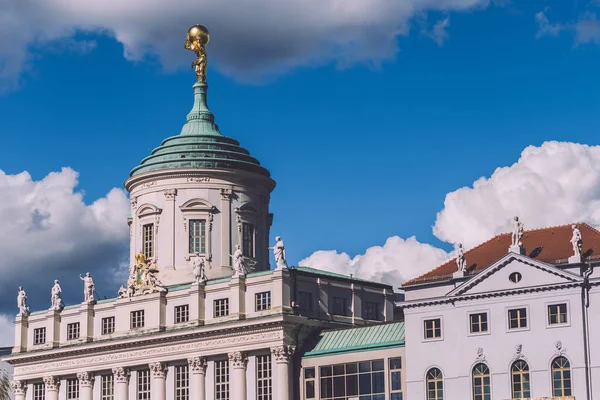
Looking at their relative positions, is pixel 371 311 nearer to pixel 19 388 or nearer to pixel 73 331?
pixel 73 331

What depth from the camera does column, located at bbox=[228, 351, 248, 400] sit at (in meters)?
105

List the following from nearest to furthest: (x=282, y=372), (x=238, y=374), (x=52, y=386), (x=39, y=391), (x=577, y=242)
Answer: (x=577, y=242)
(x=282, y=372)
(x=238, y=374)
(x=52, y=386)
(x=39, y=391)

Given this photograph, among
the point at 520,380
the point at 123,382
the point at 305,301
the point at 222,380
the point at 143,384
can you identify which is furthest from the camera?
the point at 123,382

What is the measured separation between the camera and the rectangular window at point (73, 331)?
119375 mm

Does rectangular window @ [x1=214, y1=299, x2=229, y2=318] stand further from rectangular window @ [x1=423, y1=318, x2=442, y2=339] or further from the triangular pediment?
the triangular pediment

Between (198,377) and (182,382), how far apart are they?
2.66m

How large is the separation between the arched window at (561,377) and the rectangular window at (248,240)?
1511 inches

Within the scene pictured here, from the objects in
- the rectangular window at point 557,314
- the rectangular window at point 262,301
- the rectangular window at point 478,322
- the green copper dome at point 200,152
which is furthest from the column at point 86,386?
the rectangular window at point 557,314

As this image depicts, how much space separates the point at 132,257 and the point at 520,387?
43.7 meters

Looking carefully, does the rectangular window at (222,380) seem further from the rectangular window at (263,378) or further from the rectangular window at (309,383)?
the rectangular window at (309,383)

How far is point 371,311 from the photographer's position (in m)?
112

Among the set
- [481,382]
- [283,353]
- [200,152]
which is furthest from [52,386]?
[481,382]

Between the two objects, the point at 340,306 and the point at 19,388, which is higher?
the point at 340,306

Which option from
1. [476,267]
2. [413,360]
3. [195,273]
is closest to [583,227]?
[476,267]
